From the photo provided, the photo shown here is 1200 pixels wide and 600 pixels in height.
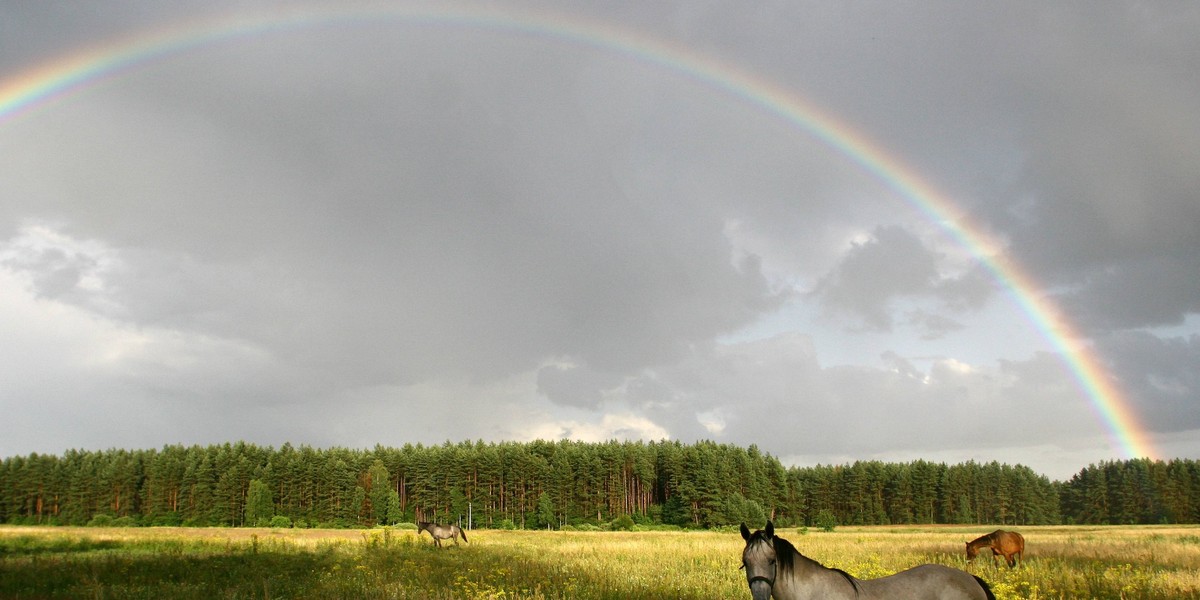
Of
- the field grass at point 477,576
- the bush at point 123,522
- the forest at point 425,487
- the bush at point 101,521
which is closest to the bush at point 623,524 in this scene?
the forest at point 425,487

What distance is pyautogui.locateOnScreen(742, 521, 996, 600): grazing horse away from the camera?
7922 mm

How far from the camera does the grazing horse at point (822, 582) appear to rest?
26.0ft

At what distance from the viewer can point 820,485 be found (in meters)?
137

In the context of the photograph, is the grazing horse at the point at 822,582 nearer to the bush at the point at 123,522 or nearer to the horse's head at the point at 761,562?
the horse's head at the point at 761,562

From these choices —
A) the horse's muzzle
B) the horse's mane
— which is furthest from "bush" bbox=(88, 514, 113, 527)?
the horse's mane

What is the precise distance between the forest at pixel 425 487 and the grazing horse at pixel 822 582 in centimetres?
8457

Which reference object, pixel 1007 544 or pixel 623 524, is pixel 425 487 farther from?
pixel 1007 544

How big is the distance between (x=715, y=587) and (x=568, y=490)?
91125 millimetres

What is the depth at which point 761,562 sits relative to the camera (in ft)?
25.8

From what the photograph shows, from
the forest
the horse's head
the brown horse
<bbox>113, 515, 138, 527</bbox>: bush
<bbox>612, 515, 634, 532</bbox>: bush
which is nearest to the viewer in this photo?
the horse's head

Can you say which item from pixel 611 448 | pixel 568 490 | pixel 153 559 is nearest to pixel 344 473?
pixel 568 490

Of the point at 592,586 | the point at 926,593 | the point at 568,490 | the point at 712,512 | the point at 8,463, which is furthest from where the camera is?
the point at 8,463

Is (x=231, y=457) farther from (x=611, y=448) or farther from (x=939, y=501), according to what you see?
(x=939, y=501)

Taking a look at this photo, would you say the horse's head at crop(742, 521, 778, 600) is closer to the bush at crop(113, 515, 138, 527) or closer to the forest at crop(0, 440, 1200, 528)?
the forest at crop(0, 440, 1200, 528)
